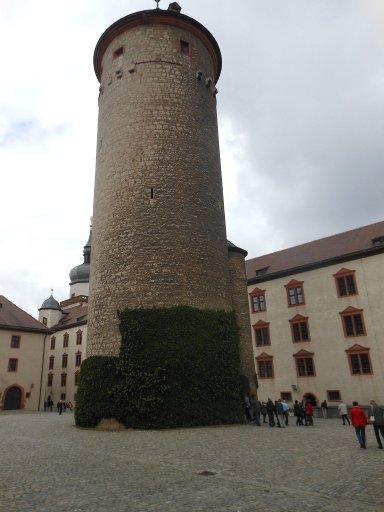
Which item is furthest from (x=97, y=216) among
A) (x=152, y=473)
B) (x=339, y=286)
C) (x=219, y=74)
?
(x=339, y=286)

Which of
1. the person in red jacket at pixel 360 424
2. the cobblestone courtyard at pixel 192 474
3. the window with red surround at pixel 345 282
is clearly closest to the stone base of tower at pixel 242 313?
the cobblestone courtyard at pixel 192 474

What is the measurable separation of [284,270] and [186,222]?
15.0 m

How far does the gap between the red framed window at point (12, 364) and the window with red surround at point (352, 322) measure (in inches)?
1040

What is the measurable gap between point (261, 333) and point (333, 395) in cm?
678

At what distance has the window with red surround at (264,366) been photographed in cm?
2990

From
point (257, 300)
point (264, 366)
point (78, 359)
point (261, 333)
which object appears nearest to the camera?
point (264, 366)

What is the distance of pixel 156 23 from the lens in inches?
779

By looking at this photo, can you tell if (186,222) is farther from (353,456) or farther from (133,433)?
(353,456)

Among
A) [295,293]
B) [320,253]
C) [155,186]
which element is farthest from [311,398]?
[155,186]

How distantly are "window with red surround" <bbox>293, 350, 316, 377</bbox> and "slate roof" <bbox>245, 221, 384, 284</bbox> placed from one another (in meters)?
5.68

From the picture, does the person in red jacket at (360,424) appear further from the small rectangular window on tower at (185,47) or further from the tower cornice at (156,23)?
the tower cornice at (156,23)

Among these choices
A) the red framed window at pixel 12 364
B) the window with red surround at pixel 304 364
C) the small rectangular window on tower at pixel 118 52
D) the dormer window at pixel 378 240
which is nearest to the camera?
the small rectangular window on tower at pixel 118 52

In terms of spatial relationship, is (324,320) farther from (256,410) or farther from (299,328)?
(256,410)

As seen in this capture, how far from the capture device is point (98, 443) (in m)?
11.2
